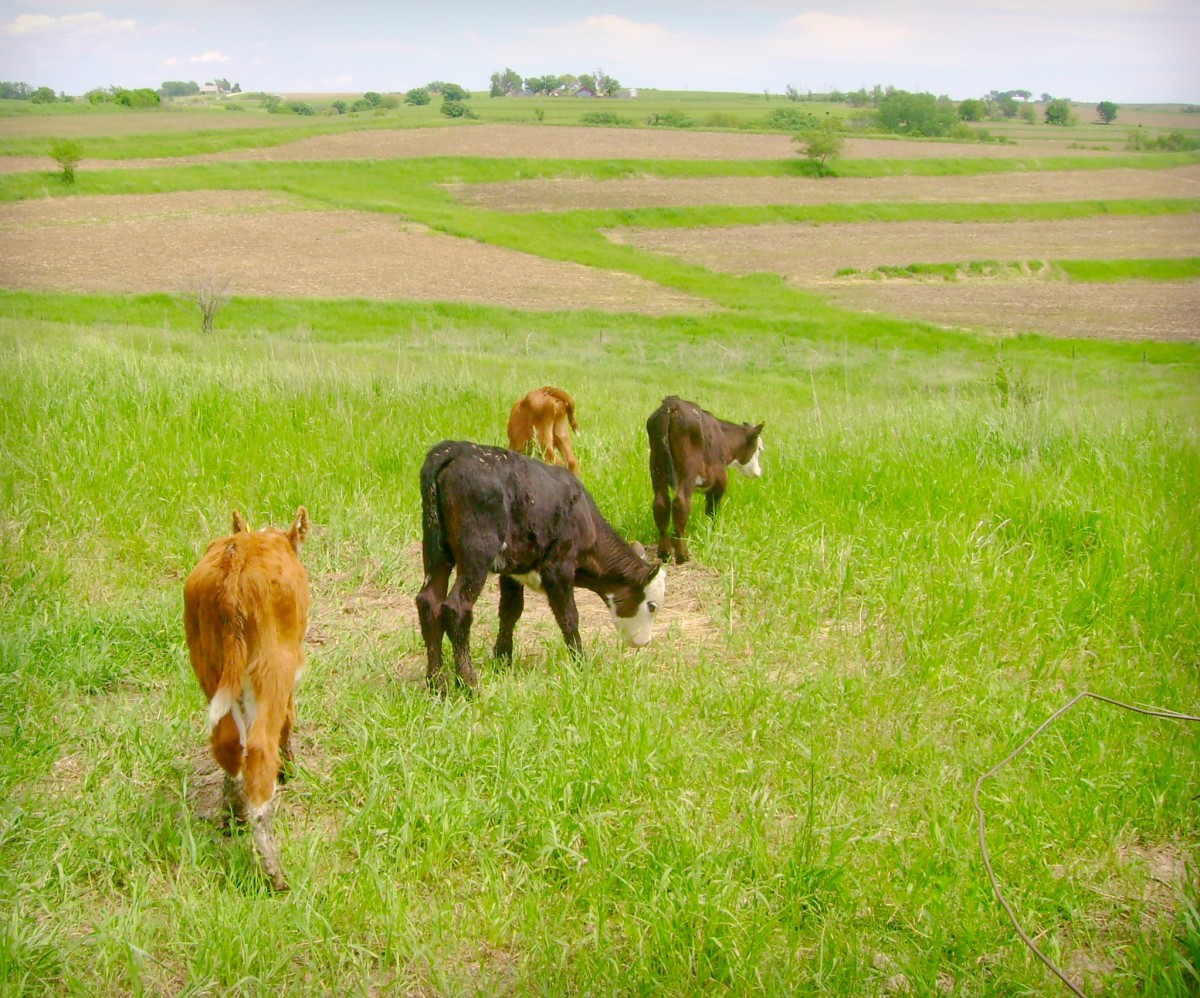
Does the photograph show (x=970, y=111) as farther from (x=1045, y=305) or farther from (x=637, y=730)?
(x=637, y=730)

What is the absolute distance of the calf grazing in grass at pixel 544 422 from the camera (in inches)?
367

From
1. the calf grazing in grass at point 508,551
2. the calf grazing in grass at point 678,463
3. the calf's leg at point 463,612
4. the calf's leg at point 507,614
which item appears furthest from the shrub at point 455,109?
the calf's leg at point 463,612

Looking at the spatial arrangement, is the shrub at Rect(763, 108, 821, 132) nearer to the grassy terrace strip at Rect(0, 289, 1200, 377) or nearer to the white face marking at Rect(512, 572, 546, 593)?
the grassy terrace strip at Rect(0, 289, 1200, 377)

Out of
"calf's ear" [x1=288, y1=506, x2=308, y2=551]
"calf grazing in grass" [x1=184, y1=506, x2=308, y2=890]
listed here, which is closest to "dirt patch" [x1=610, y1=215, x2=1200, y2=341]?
"calf's ear" [x1=288, y1=506, x2=308, y2=551]

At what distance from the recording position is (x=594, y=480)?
9.38m

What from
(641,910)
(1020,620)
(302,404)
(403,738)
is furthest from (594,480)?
(641,910)

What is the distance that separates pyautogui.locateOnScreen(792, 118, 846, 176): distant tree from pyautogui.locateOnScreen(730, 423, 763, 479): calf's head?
181 ft

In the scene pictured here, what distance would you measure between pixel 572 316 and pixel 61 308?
13.3m

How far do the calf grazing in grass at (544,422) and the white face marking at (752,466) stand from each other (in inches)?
58.9

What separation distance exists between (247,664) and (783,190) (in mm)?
55613

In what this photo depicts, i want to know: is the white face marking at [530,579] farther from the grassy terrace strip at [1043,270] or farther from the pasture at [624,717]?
the grassy terrace strip at [1043,270]

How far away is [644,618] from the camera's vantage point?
245 inches

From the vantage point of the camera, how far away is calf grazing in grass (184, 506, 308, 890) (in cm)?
393

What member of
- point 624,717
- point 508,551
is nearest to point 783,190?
point 508,551
